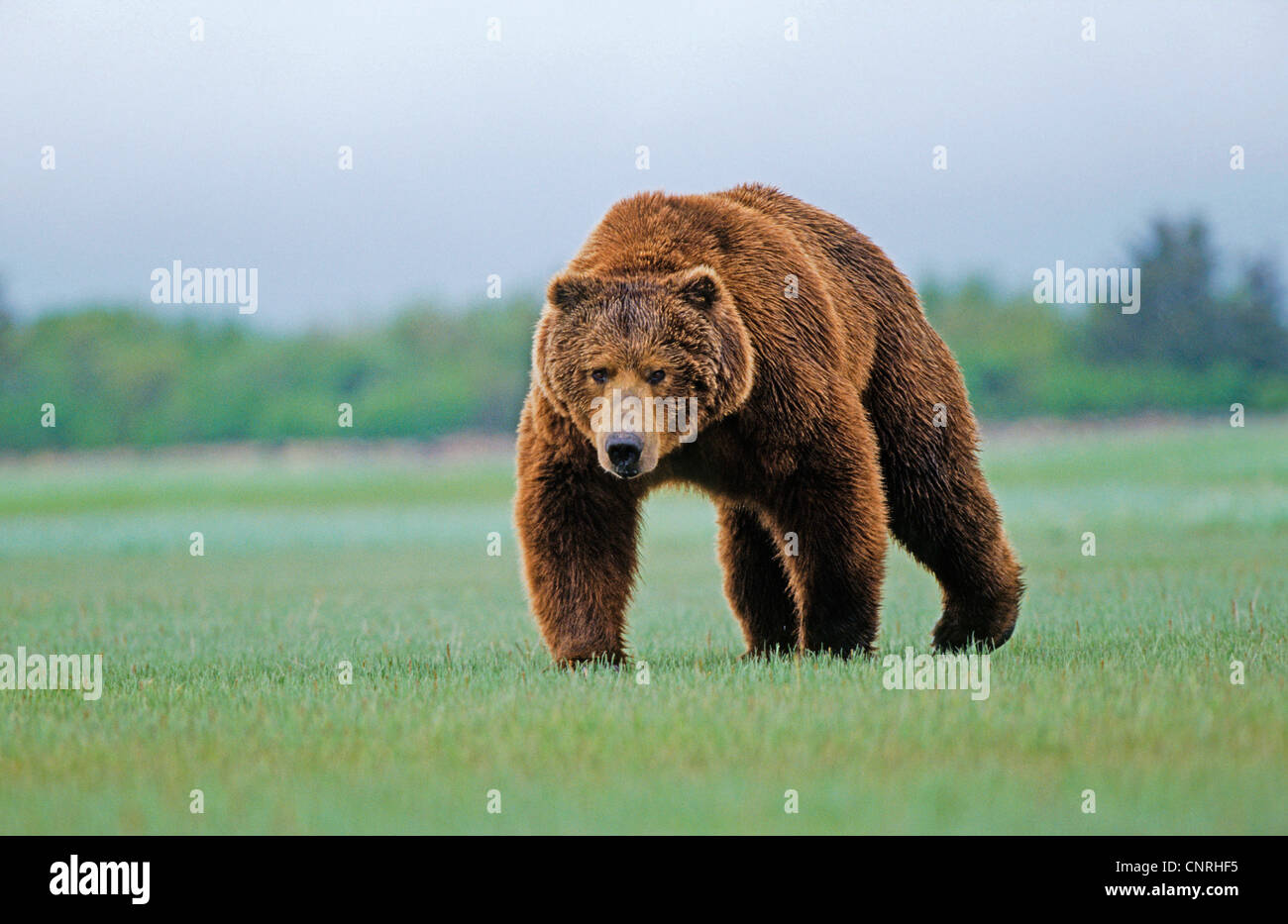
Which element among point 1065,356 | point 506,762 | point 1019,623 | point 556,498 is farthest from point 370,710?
point 1065,356

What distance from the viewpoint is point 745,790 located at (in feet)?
16.0

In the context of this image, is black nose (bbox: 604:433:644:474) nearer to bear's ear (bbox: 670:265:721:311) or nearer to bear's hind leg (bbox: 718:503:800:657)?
bear's ear (bbox: 670:265:721:311)

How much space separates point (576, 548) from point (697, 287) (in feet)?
4.85

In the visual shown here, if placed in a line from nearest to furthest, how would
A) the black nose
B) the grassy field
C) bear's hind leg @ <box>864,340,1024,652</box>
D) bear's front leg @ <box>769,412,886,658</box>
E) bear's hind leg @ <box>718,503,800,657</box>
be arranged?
the grassy field
the black nose
bear's front leg @ <box>769,412,886,658</box>
bear's hind leg @ <box>864,340,1024,652</box>
bear's hind leg @ <box>718,503,800,657</box>

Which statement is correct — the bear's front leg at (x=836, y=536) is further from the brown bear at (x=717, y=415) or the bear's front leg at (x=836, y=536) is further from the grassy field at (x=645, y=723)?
the grassy field at (x=645, y=723)

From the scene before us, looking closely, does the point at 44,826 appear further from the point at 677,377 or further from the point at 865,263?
the point at 865,263

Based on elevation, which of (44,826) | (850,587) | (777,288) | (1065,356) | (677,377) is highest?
(1065,356)

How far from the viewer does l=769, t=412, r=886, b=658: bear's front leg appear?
25.0ft

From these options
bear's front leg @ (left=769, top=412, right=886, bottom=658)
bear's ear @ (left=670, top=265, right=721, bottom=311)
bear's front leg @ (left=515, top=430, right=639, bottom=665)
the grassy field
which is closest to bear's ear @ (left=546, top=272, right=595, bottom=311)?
bear's ear @ (left=670, top=265, right=721, bottom=311)

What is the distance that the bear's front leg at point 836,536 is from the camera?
25.0 ft

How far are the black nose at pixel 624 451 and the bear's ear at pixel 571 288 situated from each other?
85 centimetres

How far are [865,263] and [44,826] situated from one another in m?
5.74

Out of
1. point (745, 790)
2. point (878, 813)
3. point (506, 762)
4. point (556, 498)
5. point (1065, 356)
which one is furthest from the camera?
point (1065, 356)

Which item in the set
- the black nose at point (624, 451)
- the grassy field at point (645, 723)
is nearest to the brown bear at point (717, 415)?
the black nose at point (624, 451)
